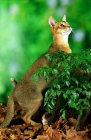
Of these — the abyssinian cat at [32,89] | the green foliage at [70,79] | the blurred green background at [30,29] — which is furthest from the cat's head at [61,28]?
the blurred green background at [30,29]

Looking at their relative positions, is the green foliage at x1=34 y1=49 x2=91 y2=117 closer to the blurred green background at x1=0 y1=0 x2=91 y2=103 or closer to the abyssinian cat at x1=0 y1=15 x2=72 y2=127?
the abyssinian cat at x1=0 y1=15 x2=72 y2=127

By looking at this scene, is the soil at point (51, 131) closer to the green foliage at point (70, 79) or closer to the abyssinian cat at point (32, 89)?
the abyssinian cat at point (32, 89)

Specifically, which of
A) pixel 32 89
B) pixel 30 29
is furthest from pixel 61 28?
pixel 30 29

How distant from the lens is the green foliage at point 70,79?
2949 mm

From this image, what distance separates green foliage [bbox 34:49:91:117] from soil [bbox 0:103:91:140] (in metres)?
0.33

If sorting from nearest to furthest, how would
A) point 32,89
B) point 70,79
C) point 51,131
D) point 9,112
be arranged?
1. point 70,79
2. point 51,131
3. point 32,89
4. point 9,112

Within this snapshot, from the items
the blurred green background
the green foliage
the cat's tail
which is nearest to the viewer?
the green foliage

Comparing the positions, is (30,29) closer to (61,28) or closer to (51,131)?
(61,28)

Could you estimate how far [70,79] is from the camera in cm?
304

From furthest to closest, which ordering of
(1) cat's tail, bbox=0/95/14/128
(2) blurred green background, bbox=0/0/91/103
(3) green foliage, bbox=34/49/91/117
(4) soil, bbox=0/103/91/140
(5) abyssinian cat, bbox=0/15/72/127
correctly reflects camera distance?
1. (2) blurred green background, bbox=0/0/91/103
2. (1) cat's tail, bbox=0/95/14/128
3. (5) abyssinian cat, bbox=0/15/72/127
4. (4) soil, bbox=0/103/91/140
5. (3) green foliage, bbox=34/49/91/117

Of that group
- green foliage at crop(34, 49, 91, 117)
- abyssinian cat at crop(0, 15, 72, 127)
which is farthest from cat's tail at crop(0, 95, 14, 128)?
green foliage at crop(34, 49, 91, 117)

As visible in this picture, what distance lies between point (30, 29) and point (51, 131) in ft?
5.39

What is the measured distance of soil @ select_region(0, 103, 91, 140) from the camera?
3293 mm

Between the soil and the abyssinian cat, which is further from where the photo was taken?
the abyssinian cat
